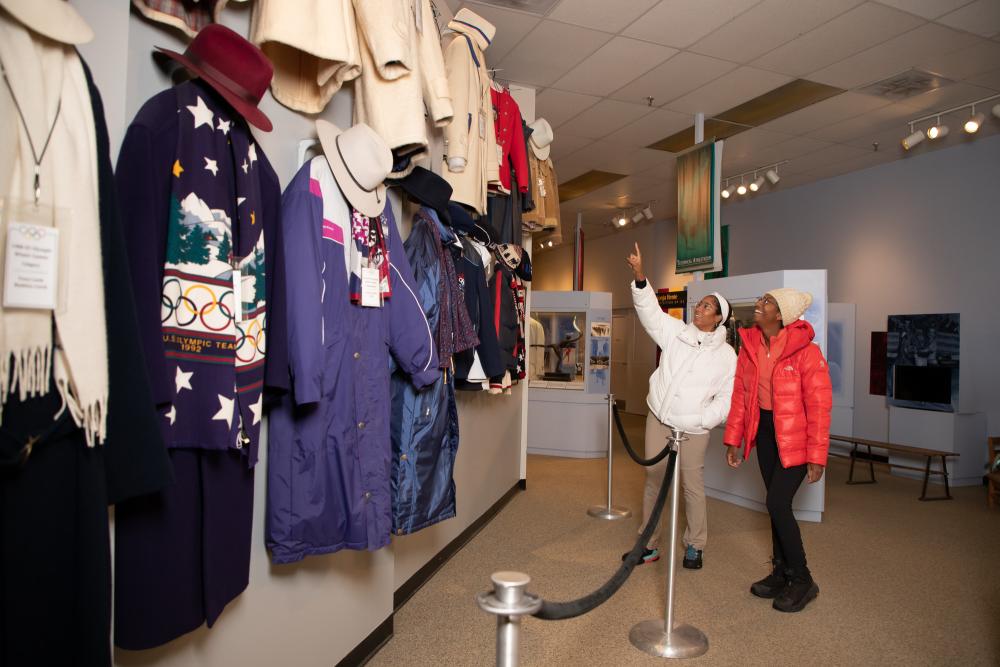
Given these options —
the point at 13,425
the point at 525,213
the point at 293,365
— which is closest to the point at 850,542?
the point at 525,213

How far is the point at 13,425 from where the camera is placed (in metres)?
0.95

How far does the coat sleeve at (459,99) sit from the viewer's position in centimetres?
316

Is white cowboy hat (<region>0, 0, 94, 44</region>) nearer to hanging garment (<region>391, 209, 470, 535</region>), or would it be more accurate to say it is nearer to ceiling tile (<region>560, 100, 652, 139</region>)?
hanging garment (<region>391, 209, 470, 535</region>)

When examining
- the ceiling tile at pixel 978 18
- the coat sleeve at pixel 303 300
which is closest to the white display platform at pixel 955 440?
the ceiling tile at pixel 978 18

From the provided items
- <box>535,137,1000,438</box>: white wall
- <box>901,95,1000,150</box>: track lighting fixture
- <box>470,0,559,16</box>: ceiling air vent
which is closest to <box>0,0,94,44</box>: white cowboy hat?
<box>470,0,559,16</box>: ceiling air vent

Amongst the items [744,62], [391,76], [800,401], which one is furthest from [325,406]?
[744,62]

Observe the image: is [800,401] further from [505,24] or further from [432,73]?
[505,24]

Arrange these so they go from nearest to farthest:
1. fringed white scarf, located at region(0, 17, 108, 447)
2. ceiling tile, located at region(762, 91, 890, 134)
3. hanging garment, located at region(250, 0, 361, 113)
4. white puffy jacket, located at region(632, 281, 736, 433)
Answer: fringed white scarf, located at region(0, 17, 108, 447) < hanging garment, located at region(250, 0, 361, 113) < white puffy jacket, located at region(632, 281, 736, 433) < ceiling tile, located at region(762, 91, 890, 134)

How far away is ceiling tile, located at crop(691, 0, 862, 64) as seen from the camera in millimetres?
4285

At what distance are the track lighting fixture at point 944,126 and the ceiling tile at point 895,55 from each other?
46.3 inches

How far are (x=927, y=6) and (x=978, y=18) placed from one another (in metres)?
0.49

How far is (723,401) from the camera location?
369 centimetres

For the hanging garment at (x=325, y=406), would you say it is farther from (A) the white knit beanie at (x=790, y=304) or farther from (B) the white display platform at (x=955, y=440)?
(B) the white display platform at (x=955, y=440)

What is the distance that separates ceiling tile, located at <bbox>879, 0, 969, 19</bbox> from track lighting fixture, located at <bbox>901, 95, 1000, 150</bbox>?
193 centimetres
